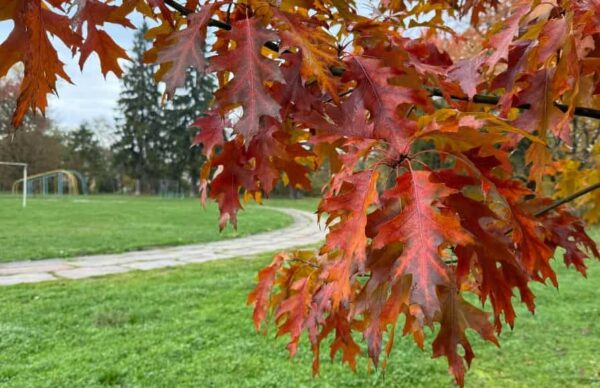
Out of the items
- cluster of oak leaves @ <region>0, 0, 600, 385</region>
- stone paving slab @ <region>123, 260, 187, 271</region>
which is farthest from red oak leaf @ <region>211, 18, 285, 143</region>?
stone paving slab @ <region>123, 260, 187, 271</region>

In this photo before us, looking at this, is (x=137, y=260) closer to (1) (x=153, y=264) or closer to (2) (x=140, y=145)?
(1) (x=153, y=264)

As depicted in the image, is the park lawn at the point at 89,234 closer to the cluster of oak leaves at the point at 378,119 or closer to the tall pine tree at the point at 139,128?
the cluster of oak leaves at the point at 378,119

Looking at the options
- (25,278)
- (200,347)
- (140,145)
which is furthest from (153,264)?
(140,145)

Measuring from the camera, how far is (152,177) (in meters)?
34.7

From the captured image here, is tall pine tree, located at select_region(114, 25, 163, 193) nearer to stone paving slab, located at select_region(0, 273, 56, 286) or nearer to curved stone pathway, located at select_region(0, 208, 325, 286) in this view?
curved stone pathway, located at select_region(0, 208, 325, 286)

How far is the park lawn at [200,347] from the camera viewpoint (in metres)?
2.63

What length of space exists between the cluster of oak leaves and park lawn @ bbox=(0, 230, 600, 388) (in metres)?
1.85

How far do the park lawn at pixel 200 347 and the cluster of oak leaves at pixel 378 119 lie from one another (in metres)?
1.85

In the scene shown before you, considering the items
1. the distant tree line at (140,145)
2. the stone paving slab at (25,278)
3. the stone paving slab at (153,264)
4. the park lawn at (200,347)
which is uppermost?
the distant tree line at (140,145)

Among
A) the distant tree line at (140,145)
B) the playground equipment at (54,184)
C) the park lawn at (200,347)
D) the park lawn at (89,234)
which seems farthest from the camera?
the distant tree line at (140,145)

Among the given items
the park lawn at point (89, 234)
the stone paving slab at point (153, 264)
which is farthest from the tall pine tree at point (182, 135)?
the stone paving slab at point (153, 264)

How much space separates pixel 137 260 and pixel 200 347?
12.1ft

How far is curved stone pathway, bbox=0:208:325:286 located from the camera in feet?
17.7

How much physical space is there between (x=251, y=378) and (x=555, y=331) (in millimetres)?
2256
